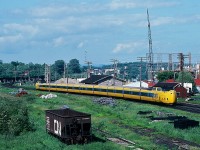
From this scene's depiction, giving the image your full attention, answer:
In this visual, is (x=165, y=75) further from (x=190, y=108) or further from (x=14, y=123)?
(x=14, y=123)

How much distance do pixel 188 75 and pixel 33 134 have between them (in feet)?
218

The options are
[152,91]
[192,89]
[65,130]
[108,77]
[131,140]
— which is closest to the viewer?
[65,130]

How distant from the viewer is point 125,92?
6906 cm

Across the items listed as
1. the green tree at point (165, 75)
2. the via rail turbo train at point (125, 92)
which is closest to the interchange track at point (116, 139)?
the via rail turbo train at point (125, 92)

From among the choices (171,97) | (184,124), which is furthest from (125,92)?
(184,124)

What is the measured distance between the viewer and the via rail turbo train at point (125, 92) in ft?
188

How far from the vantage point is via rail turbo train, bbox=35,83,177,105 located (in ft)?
188

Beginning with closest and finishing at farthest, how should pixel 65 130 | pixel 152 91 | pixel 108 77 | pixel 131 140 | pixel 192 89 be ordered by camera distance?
pixel 65 130
pixel 131 140
pixel 152 91
pixel 192 89
pixel 108 77

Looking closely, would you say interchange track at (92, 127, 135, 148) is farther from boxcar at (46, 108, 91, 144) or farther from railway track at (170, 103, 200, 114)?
railway track at (170, 103, 200, 114)

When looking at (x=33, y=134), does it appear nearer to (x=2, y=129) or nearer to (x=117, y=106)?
(x=2, y=129)

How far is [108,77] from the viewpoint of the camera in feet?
350

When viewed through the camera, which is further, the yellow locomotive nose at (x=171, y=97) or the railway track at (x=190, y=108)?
the yellow locomotive nose at (x=171, y=97)

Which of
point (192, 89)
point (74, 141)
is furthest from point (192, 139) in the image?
point (192, 89)

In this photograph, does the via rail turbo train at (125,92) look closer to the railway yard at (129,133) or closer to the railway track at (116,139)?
the railway yard at (129,133)
